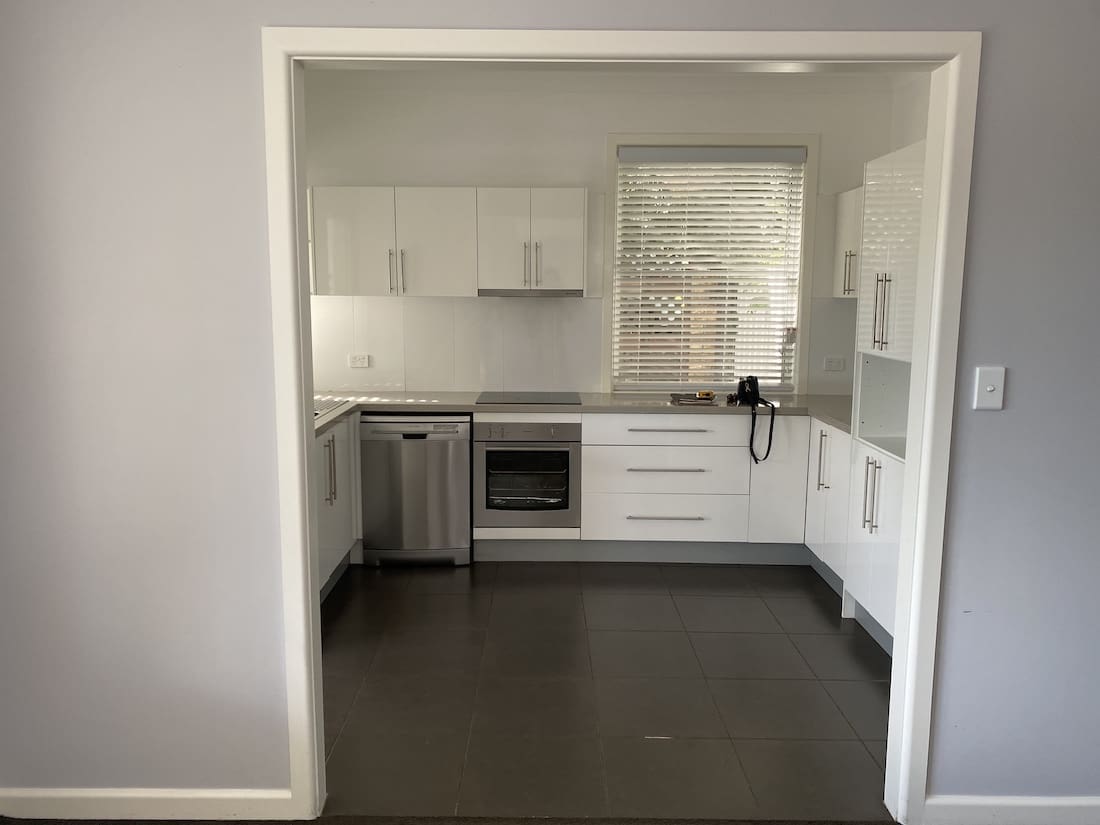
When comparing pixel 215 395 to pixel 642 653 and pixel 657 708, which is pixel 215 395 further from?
pixel 642 653

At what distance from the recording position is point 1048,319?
2.09m

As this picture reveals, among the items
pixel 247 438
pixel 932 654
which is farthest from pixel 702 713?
pixel 247 438

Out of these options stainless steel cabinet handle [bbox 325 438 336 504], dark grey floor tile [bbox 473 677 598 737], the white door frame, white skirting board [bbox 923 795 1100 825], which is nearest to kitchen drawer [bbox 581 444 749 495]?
stainless steel cabinet handle [bbox 325 438 336 504]

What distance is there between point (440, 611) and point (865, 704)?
1846 millimetres

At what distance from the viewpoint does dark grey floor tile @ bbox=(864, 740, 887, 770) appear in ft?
8.43

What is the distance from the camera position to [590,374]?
4801 millimetres

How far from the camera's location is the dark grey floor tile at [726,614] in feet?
11.8

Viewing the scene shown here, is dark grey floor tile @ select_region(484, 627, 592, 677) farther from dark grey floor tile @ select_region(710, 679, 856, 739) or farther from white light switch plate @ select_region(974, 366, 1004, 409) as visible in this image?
white light switch plate @ select_region(974, 366, 1004, 409)

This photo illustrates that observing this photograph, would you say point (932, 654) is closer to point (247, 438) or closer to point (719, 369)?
point (247, 438)

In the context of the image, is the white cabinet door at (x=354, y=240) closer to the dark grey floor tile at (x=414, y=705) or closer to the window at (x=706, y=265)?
the window at (x=706, y=265)

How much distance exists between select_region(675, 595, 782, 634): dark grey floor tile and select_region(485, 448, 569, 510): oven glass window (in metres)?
0.85

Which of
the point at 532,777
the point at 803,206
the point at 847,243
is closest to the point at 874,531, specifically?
the point at 532,777

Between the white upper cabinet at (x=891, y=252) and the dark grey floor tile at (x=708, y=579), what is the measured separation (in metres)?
1.37

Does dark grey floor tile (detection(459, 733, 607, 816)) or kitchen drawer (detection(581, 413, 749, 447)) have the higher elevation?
kitchen drawer (detection(581, 413, 749, 447))
